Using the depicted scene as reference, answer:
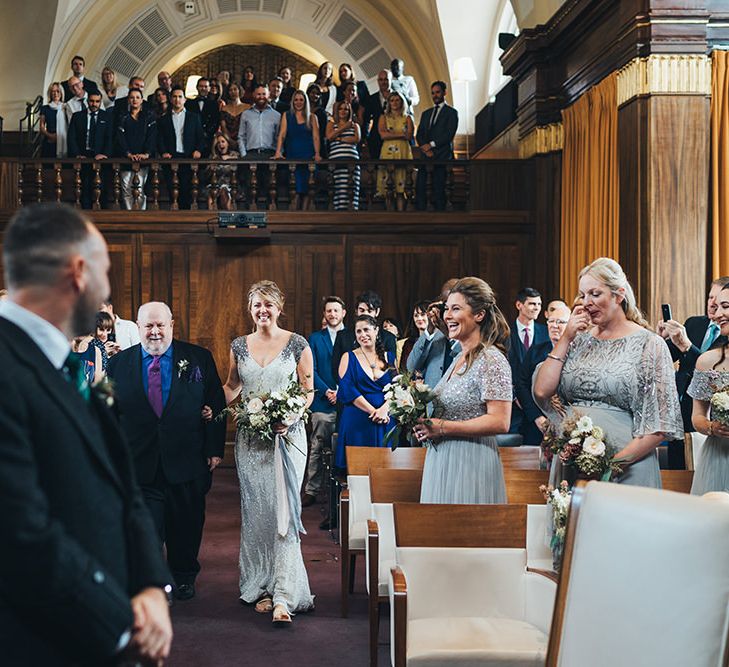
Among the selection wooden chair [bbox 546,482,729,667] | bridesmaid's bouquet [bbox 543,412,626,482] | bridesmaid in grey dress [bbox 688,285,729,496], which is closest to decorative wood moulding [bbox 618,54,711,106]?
bridesmaid in grey dress [bbox 688,285,729,496]

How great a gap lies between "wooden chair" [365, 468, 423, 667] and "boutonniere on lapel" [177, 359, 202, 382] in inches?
52.0

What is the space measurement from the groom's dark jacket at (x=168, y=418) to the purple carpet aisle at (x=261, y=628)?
0.78 metres

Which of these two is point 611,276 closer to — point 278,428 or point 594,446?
point 594,446

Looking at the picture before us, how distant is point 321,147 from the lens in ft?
40.2

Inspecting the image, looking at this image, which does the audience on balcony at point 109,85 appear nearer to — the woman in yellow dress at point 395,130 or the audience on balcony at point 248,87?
the audience on balcony at point 248,87

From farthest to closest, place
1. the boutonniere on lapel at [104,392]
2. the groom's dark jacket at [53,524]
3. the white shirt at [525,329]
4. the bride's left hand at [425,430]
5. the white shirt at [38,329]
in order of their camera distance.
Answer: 1. the white shirt at [525,329]
2. the bride's left hand at [425,430]
3. the boutonniere on lapel at [104,392]
4. the white shirt at [38,329]
5. the groom's dark jacket at [53,524]

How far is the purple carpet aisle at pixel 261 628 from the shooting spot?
4.98m

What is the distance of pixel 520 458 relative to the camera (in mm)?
5969

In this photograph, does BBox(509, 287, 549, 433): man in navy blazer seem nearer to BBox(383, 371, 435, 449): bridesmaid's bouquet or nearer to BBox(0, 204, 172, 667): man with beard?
BBox(383, 371, 435, 449): bridesmaid's bouquet

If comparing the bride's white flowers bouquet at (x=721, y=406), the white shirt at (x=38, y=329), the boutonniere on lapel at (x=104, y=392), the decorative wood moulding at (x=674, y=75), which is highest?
the decorative wood moulding at (x=674, y=75)

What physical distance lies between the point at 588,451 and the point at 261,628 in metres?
2.32

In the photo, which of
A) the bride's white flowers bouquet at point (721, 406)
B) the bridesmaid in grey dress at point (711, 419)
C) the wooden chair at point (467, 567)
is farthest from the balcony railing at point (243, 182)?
the wooden chair at point (467, 567)

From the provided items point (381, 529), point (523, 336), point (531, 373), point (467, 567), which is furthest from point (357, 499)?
point (523, 336)

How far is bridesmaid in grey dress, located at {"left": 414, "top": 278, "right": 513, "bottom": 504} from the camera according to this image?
4645 mm
